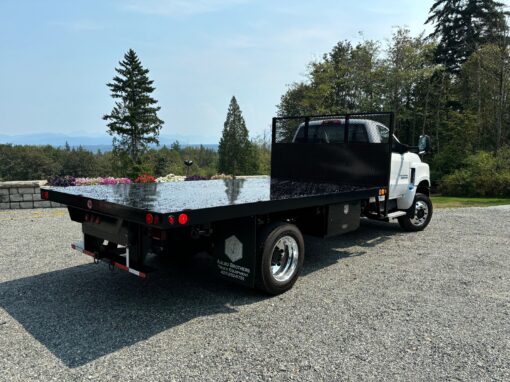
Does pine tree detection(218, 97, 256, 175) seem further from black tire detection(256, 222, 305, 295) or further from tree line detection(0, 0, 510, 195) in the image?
black tire detection(256, 222, 305, 295)

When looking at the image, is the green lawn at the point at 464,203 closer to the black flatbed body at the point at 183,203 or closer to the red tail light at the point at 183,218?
the black flatbed body at the point at 183,203

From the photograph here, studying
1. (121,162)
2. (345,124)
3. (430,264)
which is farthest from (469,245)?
(121,162)

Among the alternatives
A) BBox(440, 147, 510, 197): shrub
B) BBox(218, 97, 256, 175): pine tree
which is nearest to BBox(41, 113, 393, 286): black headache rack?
BBox(440, 147, 510, 197): shrub

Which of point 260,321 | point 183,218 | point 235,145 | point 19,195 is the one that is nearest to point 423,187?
point 260,321

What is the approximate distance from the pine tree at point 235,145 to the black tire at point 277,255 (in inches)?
2368

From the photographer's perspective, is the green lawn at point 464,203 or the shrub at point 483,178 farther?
the shrub at point 483,178

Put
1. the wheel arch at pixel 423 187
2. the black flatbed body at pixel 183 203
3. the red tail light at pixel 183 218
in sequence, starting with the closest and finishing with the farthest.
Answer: the red tail light at pixel 183 218 → the black flatbed body at pixel 183 203 → the wheel arch at pixel 423 187

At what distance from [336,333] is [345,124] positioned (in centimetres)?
389

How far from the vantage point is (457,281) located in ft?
16.9

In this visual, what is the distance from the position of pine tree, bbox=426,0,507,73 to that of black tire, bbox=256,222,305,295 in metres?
35.0

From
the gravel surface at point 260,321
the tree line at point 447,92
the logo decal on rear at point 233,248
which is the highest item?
the tree line at point 447,92

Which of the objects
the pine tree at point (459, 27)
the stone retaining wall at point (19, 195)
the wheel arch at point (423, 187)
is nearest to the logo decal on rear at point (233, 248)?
the wheel arch at point (423, 187)

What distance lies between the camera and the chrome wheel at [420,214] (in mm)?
8008

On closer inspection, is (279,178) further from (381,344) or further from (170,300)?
(381,344)
